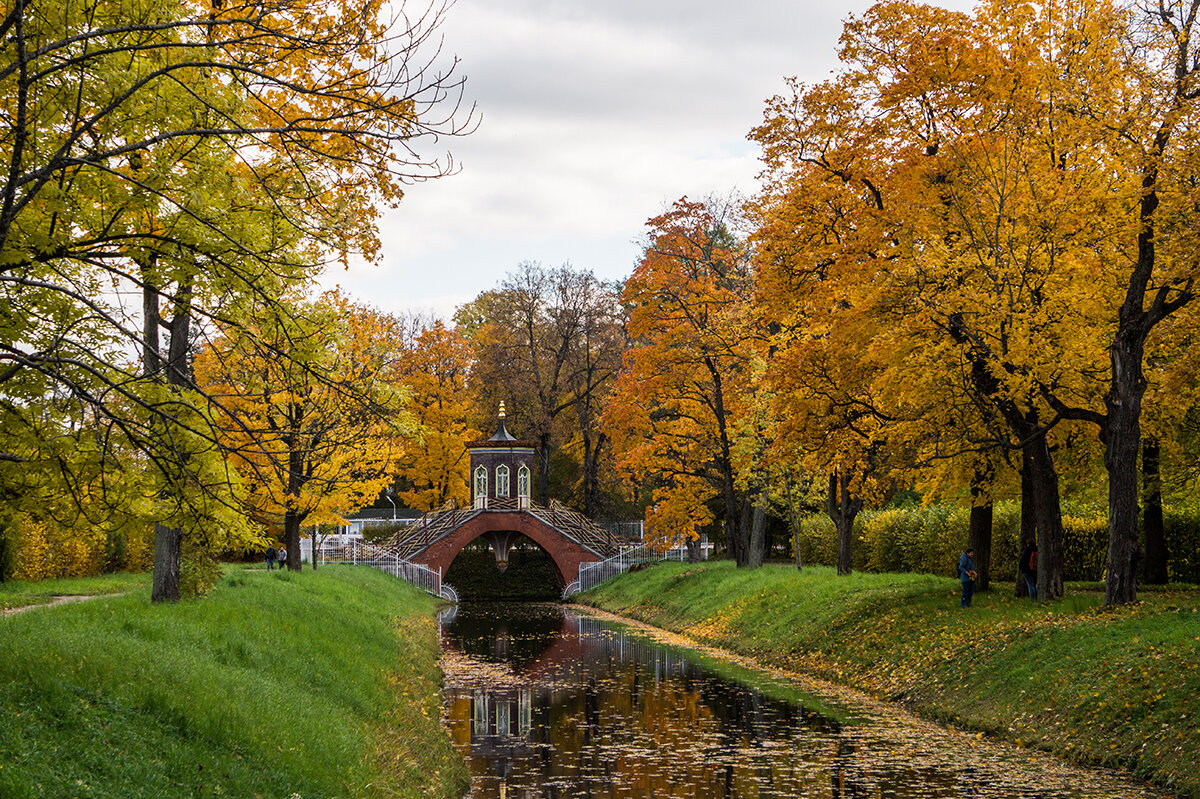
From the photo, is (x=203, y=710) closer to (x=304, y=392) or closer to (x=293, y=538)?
(x=304, y=392)

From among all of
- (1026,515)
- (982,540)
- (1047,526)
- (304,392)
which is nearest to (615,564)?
(982,540)

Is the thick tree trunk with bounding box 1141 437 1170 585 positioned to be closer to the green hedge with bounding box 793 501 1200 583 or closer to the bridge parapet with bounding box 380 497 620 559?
the green hedge with bounding box 793 501 1200 583

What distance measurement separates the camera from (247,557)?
45.6m

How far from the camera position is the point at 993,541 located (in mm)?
26953

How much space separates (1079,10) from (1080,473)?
8514mm

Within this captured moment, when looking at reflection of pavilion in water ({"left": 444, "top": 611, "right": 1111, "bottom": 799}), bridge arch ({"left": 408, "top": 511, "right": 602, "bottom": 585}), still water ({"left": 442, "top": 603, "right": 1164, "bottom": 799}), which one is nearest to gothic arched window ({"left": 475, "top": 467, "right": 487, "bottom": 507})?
bridge arch ({"left": 408, "top": 511, "right": 602, "bottom": 585})

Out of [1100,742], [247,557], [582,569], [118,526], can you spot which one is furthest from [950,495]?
[247,557]

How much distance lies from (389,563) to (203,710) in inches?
1465

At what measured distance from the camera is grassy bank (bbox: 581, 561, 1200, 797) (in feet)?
38.2

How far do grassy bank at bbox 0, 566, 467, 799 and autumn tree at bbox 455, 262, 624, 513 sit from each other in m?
36.8

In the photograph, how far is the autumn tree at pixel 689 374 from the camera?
1267 inches

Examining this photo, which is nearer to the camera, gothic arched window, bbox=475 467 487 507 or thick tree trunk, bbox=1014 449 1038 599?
thick tree trunk, bbox=1014 449 1038 599

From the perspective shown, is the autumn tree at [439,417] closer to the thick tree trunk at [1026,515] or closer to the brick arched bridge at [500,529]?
the brick arched bridge at [500,529]

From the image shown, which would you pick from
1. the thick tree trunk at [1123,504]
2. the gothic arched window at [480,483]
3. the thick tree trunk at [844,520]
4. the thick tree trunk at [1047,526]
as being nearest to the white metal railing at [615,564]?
the gothic arched window at [480,483]
